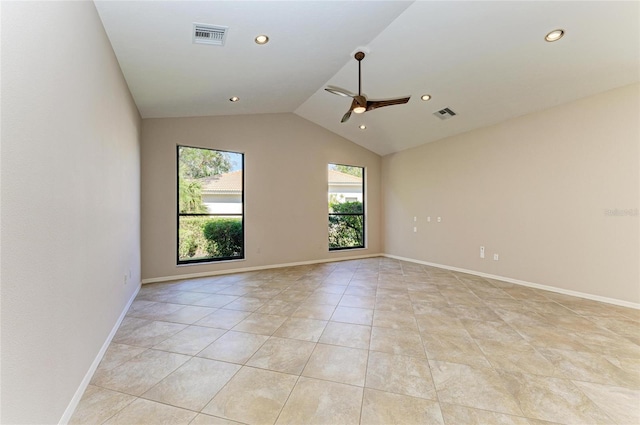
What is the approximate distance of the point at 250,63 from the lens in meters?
3.64

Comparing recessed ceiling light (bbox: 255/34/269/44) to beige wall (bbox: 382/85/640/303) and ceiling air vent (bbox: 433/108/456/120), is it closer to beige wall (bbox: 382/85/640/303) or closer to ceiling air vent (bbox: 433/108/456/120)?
ceiling air vent (bbox: 433/108/456/120)

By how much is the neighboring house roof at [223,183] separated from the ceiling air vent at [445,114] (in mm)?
4092

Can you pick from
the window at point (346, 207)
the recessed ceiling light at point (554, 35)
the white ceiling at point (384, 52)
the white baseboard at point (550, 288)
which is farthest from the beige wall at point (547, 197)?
the window at point (346, 207)

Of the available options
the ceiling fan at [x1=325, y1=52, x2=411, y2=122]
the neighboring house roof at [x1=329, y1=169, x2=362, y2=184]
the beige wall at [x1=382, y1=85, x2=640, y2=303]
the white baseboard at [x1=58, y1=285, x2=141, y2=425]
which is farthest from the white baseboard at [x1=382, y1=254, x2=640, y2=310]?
the white baseboard at [x1=58, y1=285, x2=141, y2=425]

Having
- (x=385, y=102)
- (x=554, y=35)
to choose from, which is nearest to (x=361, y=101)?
(x=385, y=102)

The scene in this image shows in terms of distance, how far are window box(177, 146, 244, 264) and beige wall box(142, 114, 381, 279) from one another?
6.6 inches

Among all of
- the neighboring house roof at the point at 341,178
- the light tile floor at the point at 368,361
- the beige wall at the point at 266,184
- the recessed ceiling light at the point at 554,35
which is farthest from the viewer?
the neighboring house roof at the point at 341,178

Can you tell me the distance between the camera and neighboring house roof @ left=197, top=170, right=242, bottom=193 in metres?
5.55

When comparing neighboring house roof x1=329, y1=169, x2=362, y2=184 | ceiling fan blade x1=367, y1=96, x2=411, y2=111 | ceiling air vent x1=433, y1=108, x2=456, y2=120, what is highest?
ceiling air vent x1=433, y1=108, x2=456, y2=120

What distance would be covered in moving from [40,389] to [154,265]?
153 inches

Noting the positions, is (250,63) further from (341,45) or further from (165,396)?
(165,396)

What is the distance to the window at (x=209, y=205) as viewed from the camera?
5.33 meters

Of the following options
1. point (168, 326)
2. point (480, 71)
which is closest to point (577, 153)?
point (480, 71)

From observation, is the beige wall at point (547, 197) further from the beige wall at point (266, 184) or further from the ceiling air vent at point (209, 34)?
the ceiling air vent at point (209, 34)
